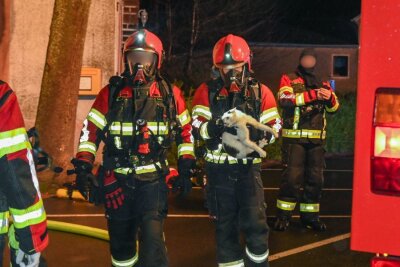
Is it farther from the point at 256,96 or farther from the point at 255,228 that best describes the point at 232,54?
the point at 255,228

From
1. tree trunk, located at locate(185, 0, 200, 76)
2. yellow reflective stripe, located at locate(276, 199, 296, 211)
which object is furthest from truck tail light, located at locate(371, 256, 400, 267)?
tree trunk, located at locate(185, 0, 200, 76)

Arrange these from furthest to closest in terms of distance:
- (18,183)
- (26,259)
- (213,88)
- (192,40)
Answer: (192,40), (213,88), (26,259), (18,183)

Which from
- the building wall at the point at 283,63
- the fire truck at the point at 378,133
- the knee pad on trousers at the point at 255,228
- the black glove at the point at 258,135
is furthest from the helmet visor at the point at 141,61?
the building wall at the point at 283,63

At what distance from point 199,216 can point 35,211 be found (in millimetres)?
5270

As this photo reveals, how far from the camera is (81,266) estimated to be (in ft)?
20.7

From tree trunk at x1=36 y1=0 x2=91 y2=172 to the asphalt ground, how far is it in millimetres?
1007

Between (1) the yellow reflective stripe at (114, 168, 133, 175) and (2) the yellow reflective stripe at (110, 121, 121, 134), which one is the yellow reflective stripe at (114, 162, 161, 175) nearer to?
(1) the yellow reflective stripe at (114, 168, 133, 175)

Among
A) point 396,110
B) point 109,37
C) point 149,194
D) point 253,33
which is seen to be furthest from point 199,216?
point 253,33

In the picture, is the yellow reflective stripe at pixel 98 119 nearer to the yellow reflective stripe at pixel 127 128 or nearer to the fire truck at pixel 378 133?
the yellow reflective stripe at pixel 127 128

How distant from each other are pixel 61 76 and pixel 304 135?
411 cm

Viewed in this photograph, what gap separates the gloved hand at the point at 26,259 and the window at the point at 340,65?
31821mm

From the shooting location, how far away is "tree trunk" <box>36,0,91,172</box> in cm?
1001

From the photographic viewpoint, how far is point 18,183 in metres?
3.33

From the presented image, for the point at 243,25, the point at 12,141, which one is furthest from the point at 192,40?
the point at 12,141
